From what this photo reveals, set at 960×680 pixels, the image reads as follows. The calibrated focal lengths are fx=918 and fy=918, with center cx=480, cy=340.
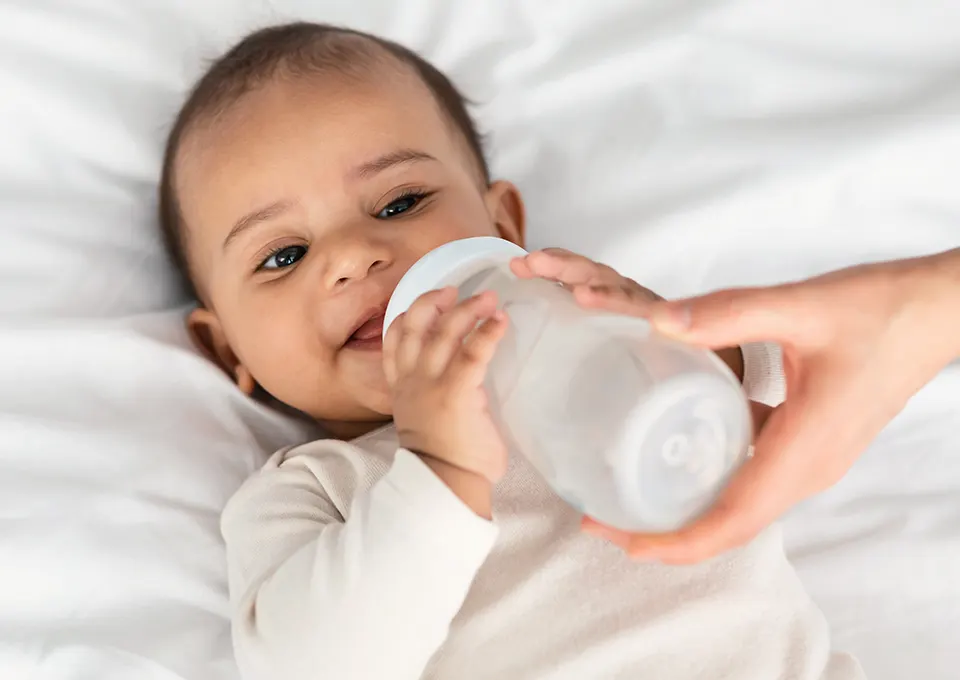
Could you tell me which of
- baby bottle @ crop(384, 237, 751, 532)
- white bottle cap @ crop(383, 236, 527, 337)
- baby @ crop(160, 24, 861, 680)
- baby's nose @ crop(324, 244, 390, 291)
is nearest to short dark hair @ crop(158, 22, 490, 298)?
baby @ crop(160, 24, 861, 680)

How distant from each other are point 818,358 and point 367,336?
545 mm

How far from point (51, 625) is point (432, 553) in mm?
506

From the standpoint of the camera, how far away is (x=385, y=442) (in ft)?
3.86

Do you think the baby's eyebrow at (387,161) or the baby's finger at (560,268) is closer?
the baby's finger at (560,268)

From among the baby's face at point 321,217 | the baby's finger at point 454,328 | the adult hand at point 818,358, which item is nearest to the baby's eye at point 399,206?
the baby's face at point 321,217

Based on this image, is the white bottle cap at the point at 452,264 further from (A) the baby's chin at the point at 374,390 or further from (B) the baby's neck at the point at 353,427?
(B) the baby's neck at the point at 353,427

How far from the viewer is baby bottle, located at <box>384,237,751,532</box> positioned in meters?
0.68

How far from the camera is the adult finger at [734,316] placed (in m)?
0.72

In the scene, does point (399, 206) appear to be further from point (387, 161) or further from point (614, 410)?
point (614, 410)

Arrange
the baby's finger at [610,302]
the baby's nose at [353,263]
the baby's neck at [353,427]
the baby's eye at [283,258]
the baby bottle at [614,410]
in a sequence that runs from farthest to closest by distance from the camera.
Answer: the baby's neck at [353,427] → the baby's eye at [283,258] → the baby's nose at [353,263] → the baby's finger at [610,302] → the baby bottle at [614,410]

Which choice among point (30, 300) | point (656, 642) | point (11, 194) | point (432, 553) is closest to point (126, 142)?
point (11, 194)

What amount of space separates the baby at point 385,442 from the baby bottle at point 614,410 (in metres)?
0.05

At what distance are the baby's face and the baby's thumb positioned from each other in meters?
0.46

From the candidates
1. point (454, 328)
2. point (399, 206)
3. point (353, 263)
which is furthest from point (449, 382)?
point (399, 206)
